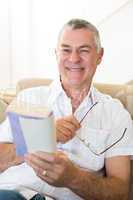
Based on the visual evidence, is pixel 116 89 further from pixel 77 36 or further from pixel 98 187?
pixel 98 187

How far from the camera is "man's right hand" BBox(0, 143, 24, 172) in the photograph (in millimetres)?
1356

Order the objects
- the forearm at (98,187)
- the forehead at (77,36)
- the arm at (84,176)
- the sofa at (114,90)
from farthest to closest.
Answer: the sofa at (114,90) → the forehead at (77,36) → the forearm at (98,187) → the arm at (84,176)

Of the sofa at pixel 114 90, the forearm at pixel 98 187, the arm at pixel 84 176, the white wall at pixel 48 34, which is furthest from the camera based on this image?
the white wall at pixel 48 34

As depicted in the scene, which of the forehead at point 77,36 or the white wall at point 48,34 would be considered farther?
the white wall at point 48,34

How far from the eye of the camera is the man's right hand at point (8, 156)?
136 cm

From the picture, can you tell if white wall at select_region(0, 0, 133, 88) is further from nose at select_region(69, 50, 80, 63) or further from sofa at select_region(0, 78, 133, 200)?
nose at select_region(69, 50, 80, 63)

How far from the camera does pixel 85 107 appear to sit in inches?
58.8

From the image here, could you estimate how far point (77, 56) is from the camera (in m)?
1.47

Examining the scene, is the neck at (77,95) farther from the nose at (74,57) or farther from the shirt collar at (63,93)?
the nose at (74,57)

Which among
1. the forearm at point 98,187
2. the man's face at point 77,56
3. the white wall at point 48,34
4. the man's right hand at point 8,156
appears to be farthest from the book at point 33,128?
the white wall at point 48,34

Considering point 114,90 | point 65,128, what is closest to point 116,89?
point 114,90

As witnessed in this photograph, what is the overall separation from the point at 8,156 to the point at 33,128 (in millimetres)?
488

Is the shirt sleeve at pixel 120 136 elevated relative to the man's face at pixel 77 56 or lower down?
lower down

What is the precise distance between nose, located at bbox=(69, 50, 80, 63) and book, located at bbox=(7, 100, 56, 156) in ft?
1.74
